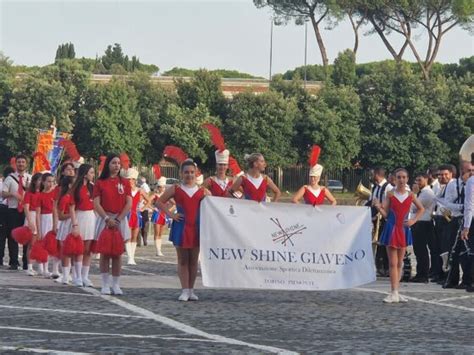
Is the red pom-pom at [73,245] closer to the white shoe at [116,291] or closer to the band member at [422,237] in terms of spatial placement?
the white shoe at [116,291]

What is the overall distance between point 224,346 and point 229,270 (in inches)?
156

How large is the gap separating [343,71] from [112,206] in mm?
52606

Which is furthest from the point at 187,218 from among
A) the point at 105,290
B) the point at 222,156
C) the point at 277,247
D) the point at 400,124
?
the point at 400,124

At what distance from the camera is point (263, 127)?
5684 centimetres

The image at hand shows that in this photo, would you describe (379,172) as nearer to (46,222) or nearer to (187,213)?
(46,222)

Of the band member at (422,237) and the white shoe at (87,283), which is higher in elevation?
the band member at (422,237)

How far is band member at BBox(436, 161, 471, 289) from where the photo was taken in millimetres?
16484

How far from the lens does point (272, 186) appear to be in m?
14.9

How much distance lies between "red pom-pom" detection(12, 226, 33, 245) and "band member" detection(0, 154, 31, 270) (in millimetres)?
710

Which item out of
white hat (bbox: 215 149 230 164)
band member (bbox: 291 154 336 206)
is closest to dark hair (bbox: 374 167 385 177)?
band member (bbox: 291 154 336 206)

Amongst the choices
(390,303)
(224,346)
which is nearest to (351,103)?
(390,303)

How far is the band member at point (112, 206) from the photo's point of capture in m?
14.4

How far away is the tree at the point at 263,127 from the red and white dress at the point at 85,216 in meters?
40.6

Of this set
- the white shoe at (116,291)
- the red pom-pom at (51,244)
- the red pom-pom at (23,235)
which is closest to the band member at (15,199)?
the red pom-pom at (23,235)
